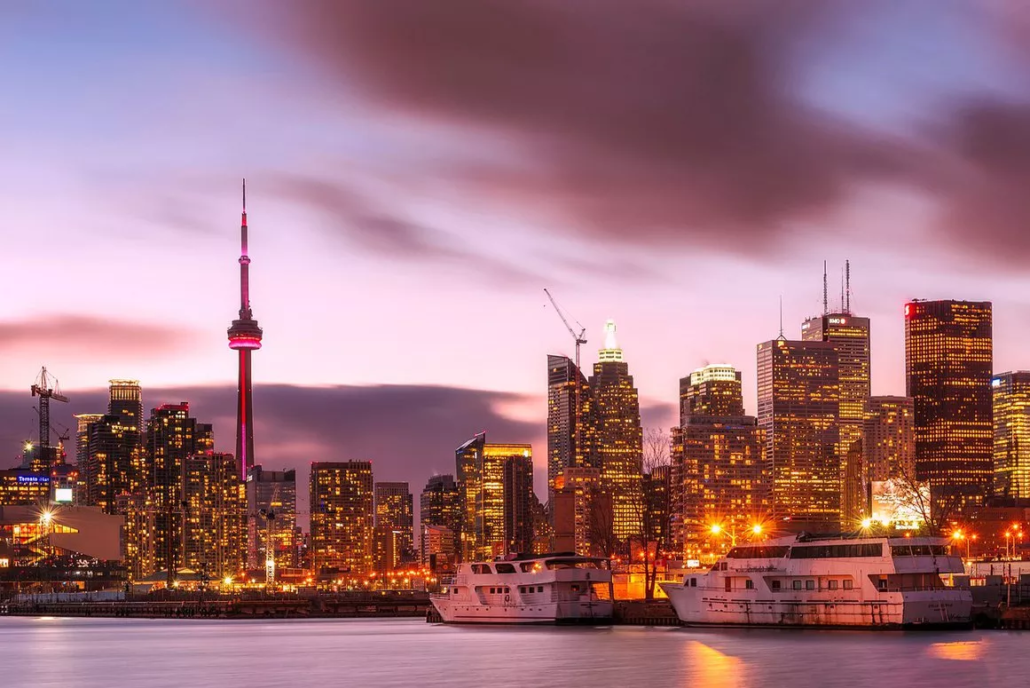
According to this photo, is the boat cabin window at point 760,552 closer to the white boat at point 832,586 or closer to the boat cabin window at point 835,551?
the white boat at point 832,586

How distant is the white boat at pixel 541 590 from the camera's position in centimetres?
15712

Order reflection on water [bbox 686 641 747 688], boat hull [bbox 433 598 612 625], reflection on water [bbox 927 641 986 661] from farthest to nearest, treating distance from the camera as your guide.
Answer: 1. boat hull [bbox 433 598 612 625]
2. reflection on water [bbox 927 641 986 661]
3. reflection on water [bbox 686 641 747 688]

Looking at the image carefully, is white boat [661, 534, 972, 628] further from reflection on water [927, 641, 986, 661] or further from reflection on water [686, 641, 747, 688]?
reflection on water [686, 641, 747, 688]

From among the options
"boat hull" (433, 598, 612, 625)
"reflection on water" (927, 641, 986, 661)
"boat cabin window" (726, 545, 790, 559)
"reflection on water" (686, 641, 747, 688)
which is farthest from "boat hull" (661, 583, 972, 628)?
"reflection on water" (686, 641, 747, 688)

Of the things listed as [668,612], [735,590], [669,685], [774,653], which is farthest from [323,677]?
[668,612]

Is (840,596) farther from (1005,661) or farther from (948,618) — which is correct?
(1005,661)

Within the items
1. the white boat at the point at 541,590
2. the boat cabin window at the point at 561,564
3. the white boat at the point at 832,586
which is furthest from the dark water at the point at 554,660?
the boat cabin window at the point at 561,564

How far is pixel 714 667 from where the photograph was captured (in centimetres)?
10125

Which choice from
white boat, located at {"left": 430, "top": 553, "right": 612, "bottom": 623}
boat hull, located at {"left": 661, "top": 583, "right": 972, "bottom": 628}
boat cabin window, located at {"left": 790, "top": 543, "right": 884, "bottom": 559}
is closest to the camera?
boat hull, located at {"left": 661, "top": 583, "right": 972, "bottom": 628}

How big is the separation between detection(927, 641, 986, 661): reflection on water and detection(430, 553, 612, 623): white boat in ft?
162

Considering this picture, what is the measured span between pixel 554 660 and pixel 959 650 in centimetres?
2935

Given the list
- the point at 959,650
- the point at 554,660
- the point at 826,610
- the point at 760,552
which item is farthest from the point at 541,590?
the point at 959,650

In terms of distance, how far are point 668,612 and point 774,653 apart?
47.5m

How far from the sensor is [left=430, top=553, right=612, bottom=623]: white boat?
157125mm
